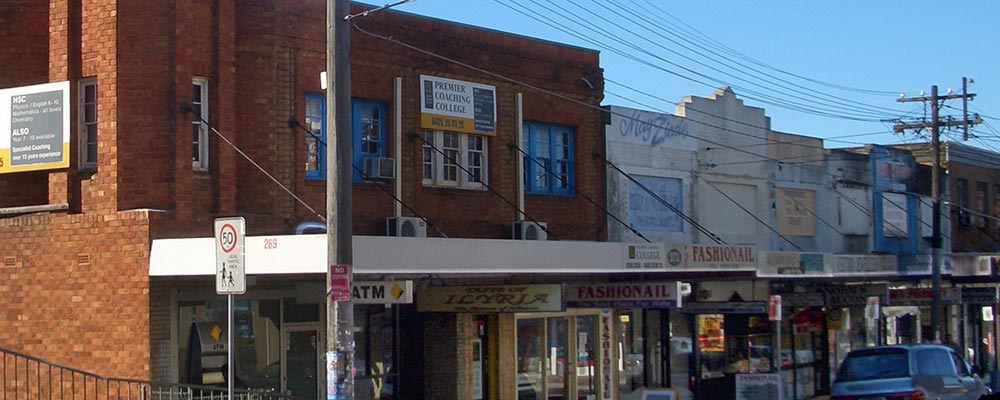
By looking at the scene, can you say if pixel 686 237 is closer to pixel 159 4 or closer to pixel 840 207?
pixel 840 207

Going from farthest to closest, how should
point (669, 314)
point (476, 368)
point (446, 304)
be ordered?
point (669, 314)
point (476, 368)
point (446, 304)

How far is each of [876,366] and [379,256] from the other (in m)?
9.28

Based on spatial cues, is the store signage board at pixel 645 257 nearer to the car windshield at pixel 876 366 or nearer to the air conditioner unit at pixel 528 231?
the air conditioner unit at pixel 528 231

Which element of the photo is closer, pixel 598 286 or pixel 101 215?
pixel 101 215

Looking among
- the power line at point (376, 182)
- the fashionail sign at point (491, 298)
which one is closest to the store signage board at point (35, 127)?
the power line at point (376, 182)

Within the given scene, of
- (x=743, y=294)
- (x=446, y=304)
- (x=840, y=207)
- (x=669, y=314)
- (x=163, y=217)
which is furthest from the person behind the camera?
(x=840, y=207)

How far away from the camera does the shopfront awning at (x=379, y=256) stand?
52.0 ft

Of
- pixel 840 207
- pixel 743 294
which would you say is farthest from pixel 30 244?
pixel 840 207

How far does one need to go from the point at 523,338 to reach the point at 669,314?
508 cm

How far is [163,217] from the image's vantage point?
17.8 meters

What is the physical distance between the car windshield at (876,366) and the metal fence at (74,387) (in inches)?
375

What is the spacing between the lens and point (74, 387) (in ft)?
58.4

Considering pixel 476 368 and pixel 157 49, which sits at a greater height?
pixel 157 49

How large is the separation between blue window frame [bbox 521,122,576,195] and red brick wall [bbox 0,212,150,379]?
30.2 feet
